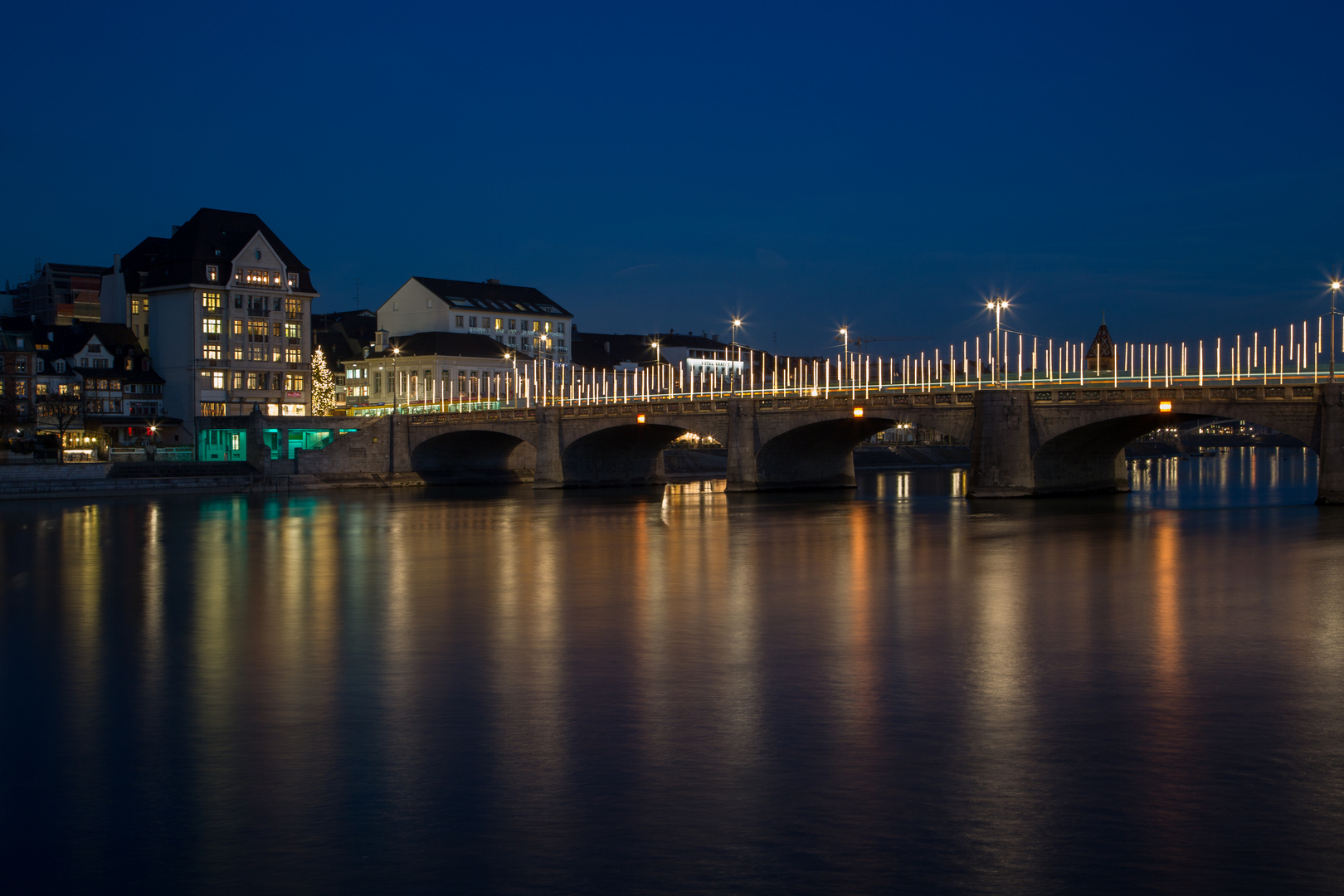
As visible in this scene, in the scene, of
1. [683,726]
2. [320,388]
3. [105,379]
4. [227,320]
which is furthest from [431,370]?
[683,726]

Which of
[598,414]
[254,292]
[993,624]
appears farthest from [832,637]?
[254,292]

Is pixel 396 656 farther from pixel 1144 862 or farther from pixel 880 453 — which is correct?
pixel 880 453

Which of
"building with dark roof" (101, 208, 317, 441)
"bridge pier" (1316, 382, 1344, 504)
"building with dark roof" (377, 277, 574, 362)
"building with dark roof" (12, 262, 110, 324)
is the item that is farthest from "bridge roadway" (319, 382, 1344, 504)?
"building with dark roof" (12, 262, 110, 324)

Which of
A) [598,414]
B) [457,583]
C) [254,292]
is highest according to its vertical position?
[254,292]

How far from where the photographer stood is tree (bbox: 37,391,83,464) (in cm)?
9475

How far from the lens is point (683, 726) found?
1770 cm

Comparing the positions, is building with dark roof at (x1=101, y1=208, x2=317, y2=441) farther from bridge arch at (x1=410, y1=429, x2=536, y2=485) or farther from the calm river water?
the calm river water

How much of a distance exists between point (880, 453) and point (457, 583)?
329ft

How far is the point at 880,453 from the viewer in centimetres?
13200

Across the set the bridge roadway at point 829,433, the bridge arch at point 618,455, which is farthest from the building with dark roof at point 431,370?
the bridge arch at point 618,455

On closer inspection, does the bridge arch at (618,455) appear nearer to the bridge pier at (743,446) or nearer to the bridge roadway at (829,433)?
the bridge roadway at (829,433)

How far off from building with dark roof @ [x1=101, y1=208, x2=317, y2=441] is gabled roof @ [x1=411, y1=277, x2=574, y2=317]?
32.0 meters

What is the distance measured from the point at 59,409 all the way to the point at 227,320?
18603 mm

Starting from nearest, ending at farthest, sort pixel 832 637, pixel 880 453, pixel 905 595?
pixel 832 637
pixel 905 595
pixel 880 453
